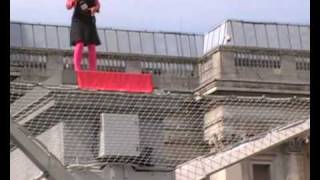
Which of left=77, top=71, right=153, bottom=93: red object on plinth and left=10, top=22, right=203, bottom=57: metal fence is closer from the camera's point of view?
left=77, top=71, right=153, bottom=93: red object on plinth

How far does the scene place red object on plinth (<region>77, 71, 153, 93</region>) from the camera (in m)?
13.1

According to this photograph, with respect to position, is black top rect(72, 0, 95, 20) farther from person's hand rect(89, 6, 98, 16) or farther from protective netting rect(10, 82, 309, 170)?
protective netting rect(10, 82, 309, 170)

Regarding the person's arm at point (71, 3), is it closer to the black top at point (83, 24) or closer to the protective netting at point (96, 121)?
the black top at point (83, 24)

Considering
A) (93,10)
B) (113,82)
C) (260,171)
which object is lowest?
(260,171)

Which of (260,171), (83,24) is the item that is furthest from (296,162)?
(83,24)

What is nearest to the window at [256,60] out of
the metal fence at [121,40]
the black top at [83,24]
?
the metal fence at [121,40]

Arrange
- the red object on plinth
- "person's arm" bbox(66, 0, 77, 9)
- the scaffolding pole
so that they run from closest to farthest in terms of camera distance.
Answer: the scaffolding pole, the red object on plinth, "person's arm" bbox(66, 0, 77, 9)

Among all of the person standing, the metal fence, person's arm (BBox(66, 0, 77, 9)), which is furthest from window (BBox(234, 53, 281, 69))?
person's arm (BBox(66, 0, 77, 9))

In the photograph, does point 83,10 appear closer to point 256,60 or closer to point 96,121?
point 96,121

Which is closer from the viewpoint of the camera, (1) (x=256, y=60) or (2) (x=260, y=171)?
(2) (x=260, y=171)

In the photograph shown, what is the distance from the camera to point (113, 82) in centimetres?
1320

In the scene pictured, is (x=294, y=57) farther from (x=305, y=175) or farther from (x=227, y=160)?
(x=227, y=160)

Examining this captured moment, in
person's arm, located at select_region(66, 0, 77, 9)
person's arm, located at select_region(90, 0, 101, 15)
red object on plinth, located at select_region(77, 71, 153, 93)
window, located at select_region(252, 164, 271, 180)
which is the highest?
person's arm, located at select_region(66, 0, 77, 9)

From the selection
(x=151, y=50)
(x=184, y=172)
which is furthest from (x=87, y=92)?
(x=151, y=50)
